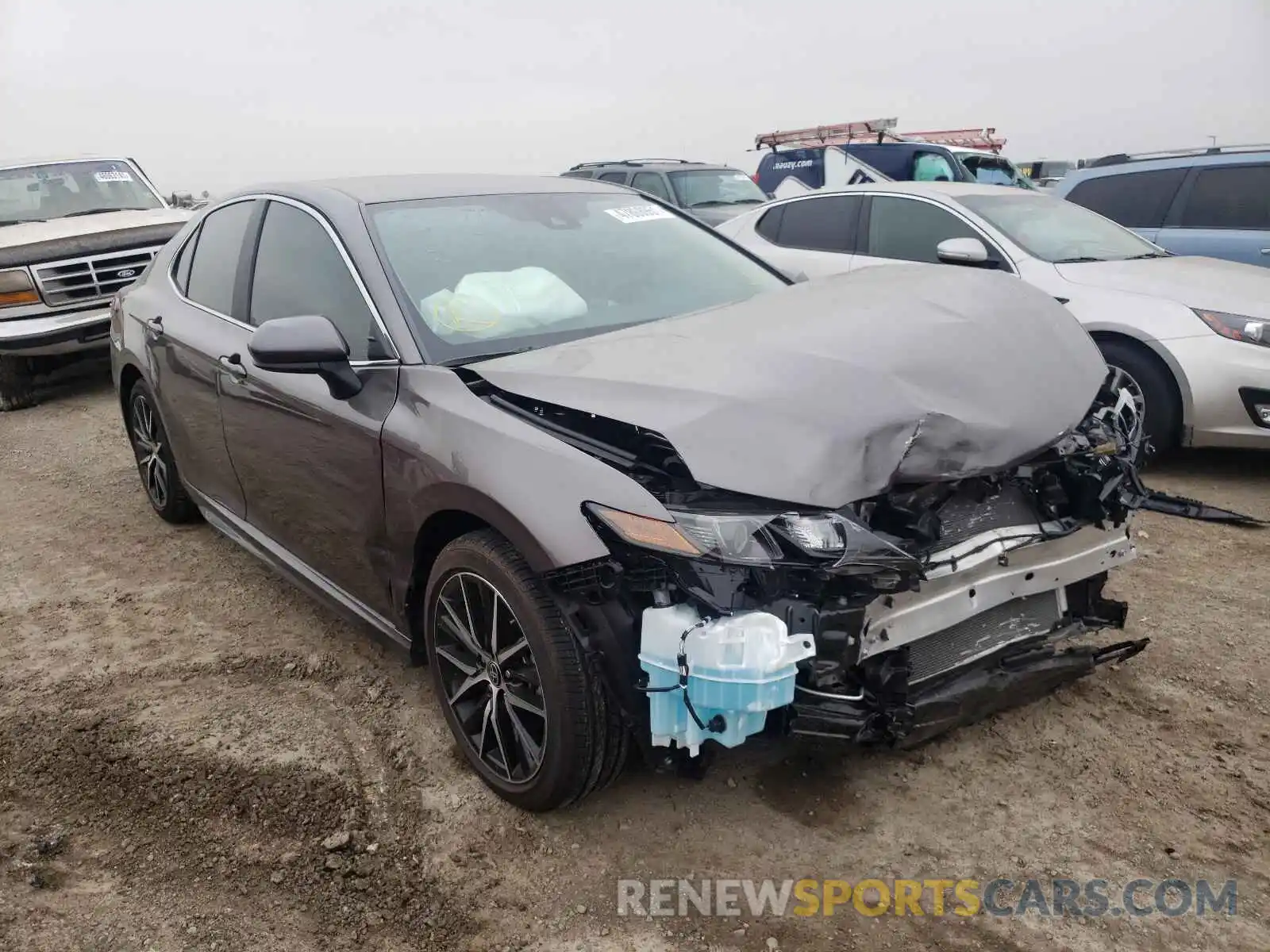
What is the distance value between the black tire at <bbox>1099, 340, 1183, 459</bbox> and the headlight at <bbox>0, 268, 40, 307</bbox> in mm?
8100

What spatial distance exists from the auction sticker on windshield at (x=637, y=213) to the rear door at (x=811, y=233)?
9.28ft

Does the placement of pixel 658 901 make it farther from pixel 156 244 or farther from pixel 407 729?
pixel 156 244

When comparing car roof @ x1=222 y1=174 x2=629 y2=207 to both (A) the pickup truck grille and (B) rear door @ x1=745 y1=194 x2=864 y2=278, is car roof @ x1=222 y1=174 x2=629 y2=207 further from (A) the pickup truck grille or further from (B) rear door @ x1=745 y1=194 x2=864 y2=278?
(A) the pickup truck grille

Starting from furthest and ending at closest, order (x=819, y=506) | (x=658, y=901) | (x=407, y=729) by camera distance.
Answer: (x=407, y=729)
(x=658, y=901)
(x=819, y=506)

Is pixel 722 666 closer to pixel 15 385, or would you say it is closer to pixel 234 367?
pixel 234 367

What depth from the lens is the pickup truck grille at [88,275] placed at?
794 centimetres

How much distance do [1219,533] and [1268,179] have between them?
4.04 metres

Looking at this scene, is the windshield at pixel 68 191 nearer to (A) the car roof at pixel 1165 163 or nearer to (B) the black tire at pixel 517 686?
(B) the black tire at pixel 517 686

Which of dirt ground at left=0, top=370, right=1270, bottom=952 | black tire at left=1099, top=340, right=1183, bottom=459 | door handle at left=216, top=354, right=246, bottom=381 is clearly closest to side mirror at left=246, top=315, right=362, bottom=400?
door handle at left=216, top=354, right=246, bottom=381

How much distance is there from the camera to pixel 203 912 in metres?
2.36

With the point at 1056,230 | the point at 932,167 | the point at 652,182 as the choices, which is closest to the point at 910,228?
the point at 1056,230

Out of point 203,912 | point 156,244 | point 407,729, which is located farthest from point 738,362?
point 156,244

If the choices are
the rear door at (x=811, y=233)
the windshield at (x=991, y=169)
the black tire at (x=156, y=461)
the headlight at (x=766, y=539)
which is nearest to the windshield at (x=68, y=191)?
the black tire at (x=156, y=461)

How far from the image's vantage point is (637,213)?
379cm
